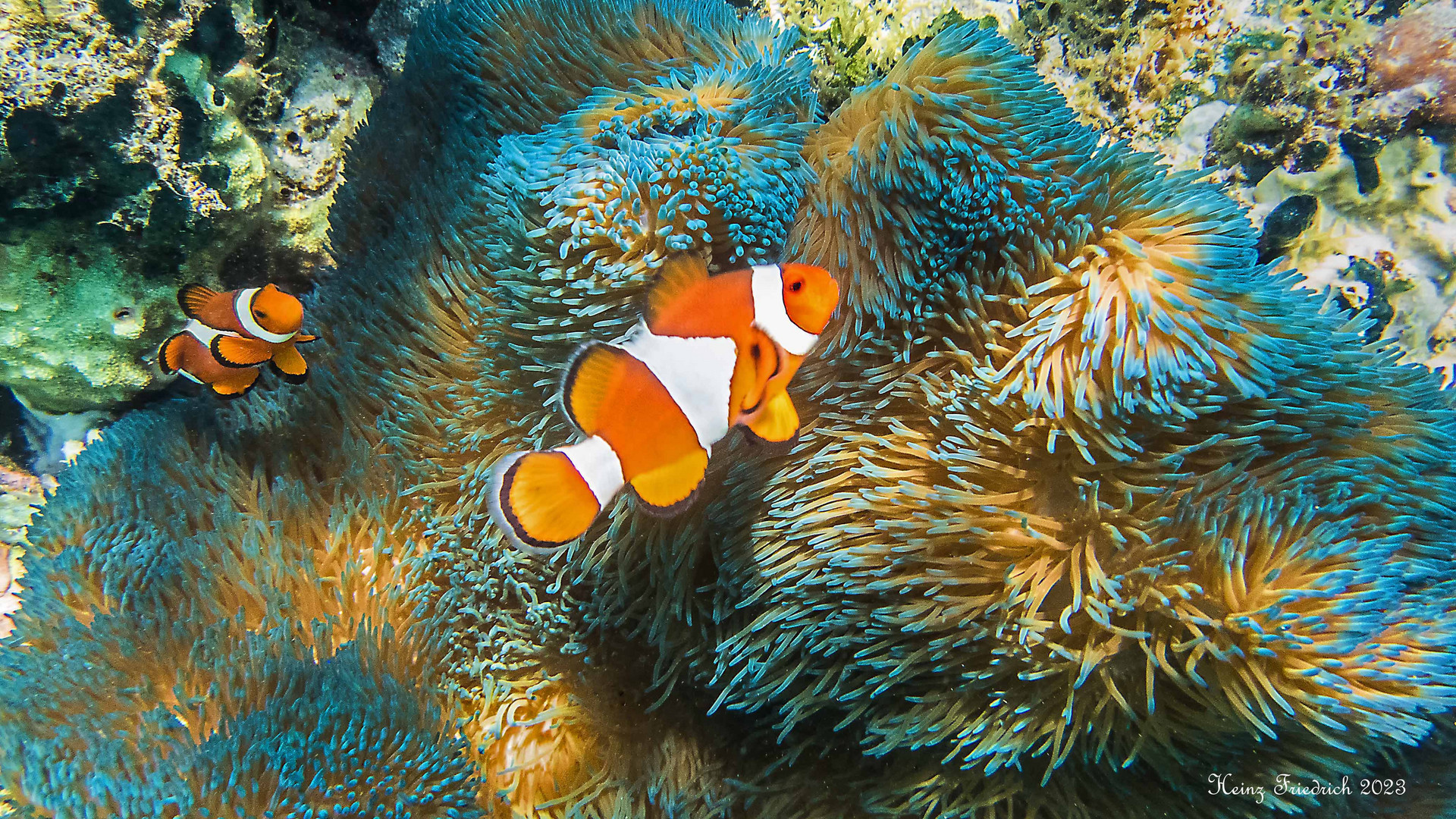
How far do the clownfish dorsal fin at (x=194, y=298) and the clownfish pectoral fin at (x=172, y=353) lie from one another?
0.22 feet

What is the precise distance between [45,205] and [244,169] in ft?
1.39

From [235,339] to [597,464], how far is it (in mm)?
1240

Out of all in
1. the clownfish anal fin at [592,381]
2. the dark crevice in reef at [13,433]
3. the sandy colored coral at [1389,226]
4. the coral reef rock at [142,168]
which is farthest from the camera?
the dark crevice in reef at [13,433]

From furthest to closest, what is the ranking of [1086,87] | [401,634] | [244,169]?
1. [1086,87]
2. [244,169]
3. [401,634]

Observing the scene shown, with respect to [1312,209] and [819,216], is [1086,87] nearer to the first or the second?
[1312,209]

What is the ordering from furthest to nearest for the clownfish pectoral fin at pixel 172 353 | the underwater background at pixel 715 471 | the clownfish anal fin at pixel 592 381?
the clownfish pectoral fin at pixel 172 353, the underwater background at pixel 715 471, the clownfish anal fin at pixel 592 381

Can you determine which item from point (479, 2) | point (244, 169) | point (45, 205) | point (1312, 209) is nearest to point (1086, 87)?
point (1312, 209)

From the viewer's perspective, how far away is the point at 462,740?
4.68ft

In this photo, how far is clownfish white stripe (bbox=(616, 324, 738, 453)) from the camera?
93cm

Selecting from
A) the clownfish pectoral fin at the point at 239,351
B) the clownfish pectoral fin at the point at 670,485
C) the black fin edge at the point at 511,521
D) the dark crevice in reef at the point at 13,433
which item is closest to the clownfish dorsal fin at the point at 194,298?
the clownfish pectoral fin at the point at 239,351

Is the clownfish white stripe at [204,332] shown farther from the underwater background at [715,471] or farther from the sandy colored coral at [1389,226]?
the sandy colored coral at [1389,226]

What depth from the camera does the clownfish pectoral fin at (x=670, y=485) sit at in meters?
0.94

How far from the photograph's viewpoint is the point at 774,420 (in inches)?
39.9

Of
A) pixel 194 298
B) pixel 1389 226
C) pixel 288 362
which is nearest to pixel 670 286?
pixel 288 362
